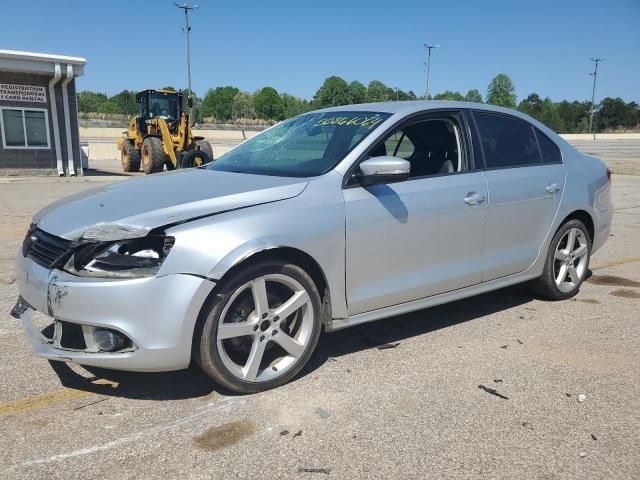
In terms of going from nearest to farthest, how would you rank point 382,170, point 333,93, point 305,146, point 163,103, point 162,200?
1. point 162,200
2. point 382,170
3. point 305,146
4. point 163,103
5. point 333,93

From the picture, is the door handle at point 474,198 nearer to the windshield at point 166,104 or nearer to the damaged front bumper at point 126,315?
the damaged front bumper at point 126,315

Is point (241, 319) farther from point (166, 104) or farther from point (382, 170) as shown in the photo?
point (166, 104)

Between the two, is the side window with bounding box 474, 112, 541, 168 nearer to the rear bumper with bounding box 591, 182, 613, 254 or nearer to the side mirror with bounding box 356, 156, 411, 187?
the rear bumper with bounding box 591, 182, 613, 254

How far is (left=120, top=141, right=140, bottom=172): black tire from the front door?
17496 mm

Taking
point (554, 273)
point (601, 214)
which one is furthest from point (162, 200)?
point (601, 214)

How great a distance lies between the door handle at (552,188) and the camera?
4.63 metres

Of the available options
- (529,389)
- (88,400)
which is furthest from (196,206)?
(529,389)

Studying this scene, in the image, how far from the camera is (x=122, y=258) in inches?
113

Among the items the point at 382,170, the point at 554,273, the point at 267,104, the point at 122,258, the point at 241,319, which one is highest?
the point at 267,104

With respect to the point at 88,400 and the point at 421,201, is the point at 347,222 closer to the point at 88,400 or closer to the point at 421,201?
the point at 421,201

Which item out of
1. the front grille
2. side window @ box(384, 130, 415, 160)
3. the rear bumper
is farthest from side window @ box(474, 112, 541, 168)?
the front grille

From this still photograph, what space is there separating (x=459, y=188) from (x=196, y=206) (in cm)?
192

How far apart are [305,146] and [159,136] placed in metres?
16.6

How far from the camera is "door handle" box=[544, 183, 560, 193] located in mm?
4629
